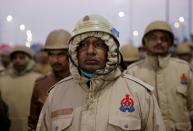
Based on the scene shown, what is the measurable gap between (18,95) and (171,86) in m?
2.50

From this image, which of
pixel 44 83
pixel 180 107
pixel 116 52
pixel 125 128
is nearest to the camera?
pixel 125 128

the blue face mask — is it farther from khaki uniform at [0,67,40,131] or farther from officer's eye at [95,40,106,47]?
khaki uniform at [0,67,40,131]

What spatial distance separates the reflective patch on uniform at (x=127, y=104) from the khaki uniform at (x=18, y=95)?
3529 mm

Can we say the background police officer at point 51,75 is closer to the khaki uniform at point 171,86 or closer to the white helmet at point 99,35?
the khaki uniform at point 171,86

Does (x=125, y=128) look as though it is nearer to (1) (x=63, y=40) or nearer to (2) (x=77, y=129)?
(2) (x=77, y=129)

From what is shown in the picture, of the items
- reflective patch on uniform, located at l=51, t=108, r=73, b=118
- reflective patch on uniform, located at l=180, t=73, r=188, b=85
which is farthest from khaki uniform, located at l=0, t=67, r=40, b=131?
reflective patch on uniform, located at l=51, t=108, r=73, b=118

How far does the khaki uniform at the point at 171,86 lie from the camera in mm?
5527

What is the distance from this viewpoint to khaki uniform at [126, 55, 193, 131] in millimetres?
5527

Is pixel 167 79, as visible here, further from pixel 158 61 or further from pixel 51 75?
pixel 51 75

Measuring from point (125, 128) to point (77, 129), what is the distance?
0.37 m

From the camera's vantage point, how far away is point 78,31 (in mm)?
3596

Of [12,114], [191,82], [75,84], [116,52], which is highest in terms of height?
[116,52]

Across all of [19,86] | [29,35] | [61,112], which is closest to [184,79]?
[61,112]

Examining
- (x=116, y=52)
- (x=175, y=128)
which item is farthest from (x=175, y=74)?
(x=116, y=52)
